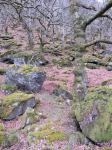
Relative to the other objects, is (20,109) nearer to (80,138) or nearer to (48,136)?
(48,136)

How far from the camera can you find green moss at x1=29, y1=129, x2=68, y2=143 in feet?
10.4

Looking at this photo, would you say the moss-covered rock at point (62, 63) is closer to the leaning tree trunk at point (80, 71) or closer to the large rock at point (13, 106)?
the leaning tree trunk at point (80, 71)

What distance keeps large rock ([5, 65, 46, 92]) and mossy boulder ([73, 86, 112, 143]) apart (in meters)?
4.53

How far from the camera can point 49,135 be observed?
10.7ft

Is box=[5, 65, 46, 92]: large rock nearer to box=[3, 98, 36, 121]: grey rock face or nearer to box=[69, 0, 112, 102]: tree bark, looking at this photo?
box=[3, 98, 36, 121]: grey rock face

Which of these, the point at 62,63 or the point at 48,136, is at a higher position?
the point at 48,136

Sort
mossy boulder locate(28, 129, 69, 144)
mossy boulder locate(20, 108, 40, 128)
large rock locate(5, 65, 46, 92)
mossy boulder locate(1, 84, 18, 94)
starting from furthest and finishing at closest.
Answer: large rock locate(5, 65, 46, 92)
mossy boulder locate(1, 84, 18, 94)
mossy boulder locate(20, 108, 40, 128)
mossy boulder locate(28, 129, 69, 144)

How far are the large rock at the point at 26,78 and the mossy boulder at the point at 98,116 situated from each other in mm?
4532

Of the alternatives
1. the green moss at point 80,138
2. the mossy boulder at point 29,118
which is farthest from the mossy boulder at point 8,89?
the green moss at point 80,138

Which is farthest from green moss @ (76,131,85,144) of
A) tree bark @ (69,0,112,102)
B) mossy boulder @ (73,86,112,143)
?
tree bark @ (69,0,112,102)

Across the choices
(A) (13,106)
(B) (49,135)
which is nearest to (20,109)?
(A) (13,106)

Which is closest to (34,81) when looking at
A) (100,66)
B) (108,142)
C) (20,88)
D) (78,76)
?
(20,88)

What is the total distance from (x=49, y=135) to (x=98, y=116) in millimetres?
1609

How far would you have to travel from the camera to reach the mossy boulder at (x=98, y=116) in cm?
283
